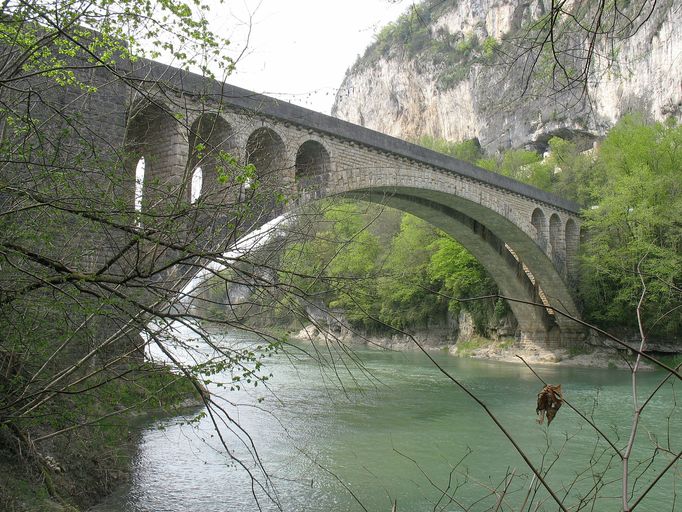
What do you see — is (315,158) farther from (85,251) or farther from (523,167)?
(523,167)

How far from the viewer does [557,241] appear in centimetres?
2120

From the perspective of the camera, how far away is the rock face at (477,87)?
79.7 ft

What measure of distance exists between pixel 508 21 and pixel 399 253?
19433 mm

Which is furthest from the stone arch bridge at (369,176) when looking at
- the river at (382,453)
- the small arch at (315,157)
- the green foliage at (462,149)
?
the green foliage at (462,149)

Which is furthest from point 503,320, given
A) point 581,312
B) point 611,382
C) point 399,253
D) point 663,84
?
point 663,84

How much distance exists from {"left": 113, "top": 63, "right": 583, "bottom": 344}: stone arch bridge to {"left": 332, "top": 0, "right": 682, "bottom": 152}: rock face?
4891mm

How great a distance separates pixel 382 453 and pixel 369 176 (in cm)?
695

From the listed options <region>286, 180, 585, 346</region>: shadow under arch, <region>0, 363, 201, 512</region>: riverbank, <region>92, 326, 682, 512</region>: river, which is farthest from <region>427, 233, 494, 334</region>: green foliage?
<region>0, 363, 201, 512</region>: riverbank

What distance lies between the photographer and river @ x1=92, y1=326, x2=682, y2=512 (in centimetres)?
491

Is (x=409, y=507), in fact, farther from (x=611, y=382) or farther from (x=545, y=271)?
(x=545, y=271)

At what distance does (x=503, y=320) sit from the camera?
2320cm

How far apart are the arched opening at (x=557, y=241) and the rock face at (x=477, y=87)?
3961 millimetres

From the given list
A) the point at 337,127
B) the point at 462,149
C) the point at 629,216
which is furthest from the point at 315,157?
the point at 462,149

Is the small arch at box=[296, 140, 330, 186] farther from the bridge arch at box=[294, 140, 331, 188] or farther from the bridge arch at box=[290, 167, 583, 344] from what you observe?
the bridge arch at box=[290, 167, 583, 344]
